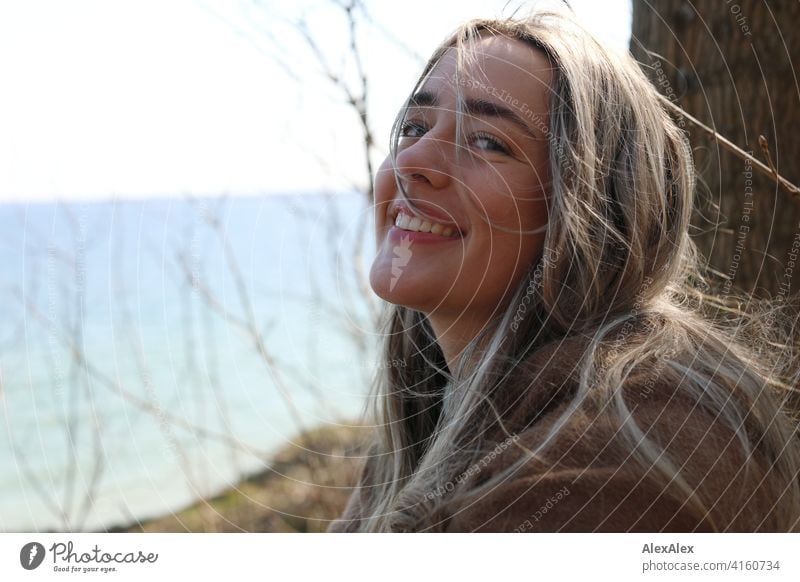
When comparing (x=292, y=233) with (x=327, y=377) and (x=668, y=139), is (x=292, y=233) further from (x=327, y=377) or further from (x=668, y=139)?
(x=668, y=139)

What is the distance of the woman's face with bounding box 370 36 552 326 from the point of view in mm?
875

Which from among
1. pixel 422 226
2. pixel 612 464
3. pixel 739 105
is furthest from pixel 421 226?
pixel 739 105

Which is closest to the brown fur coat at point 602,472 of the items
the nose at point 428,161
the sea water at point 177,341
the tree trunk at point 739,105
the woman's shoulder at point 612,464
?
the woman's shoulder at point 612,464

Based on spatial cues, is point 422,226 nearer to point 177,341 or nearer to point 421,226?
point 421,226

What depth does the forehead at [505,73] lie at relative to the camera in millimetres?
874

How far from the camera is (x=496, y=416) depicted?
0.81m

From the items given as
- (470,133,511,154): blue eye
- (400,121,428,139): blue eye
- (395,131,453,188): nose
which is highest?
(470,133,511,154): blue eye

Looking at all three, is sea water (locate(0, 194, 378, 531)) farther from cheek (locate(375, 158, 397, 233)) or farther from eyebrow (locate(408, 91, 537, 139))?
eyebrow (locate(408, 91, 537, 139))

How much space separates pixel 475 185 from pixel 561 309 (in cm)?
17

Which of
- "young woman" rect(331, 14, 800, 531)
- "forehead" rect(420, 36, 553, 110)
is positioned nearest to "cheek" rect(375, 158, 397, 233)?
"young woman" rect(331, 14, 800, 531)

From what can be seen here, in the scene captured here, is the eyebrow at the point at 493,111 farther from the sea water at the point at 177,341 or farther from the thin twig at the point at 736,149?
the sea water at the point at 177,341

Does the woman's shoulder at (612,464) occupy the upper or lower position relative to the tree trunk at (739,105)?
lower
